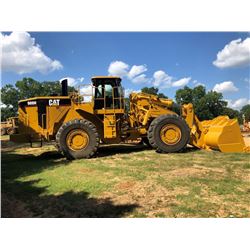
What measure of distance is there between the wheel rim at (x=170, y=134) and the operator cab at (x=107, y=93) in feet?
6.06

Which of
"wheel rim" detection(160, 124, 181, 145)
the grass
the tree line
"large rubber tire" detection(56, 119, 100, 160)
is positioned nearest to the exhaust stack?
"large rubber tire" detection(56, 119, 100, 160)

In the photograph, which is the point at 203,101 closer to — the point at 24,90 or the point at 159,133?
the point at 24,90

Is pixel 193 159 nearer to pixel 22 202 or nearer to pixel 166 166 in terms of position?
pixel 166 166

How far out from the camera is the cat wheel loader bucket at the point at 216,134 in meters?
12.0

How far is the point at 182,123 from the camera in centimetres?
1263

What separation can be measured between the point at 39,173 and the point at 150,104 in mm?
5529

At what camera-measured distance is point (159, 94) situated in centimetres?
6594

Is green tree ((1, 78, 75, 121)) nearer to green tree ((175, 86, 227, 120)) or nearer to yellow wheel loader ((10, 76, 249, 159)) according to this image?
green tree ((175, 86, 227, 120))

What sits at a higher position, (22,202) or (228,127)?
(228,127)

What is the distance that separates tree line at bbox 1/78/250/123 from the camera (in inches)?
2571

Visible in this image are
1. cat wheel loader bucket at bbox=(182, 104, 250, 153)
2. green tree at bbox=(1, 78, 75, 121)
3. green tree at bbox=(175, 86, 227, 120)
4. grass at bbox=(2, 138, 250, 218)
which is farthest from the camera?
green tree at bbox=(175, 86, 227, 120)

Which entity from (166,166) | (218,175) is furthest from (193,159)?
(218,175)

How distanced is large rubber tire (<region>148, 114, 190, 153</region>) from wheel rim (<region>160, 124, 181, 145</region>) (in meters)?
0.08
